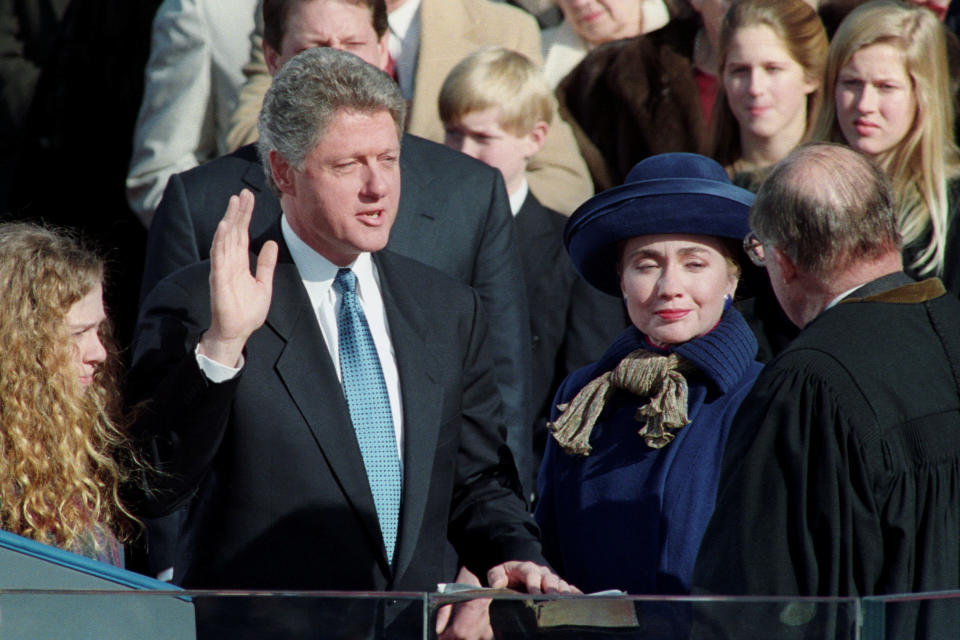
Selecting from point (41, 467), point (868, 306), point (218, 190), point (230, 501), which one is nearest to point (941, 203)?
point (868, 306)

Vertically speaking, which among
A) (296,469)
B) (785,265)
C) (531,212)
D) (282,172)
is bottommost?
(296,469)

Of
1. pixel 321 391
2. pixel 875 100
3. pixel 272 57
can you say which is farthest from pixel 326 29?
pixel 875 100

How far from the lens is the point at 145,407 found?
2980 mm

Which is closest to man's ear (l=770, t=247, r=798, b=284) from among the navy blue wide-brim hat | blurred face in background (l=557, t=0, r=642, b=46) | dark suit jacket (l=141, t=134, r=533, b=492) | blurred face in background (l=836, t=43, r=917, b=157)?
the navy blue wide-brim hat

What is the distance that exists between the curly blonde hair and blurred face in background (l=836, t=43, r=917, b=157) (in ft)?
8.33

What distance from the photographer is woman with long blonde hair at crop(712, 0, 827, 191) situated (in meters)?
4.79

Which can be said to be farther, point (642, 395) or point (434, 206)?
point (434, 206)

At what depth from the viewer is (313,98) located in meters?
3.23

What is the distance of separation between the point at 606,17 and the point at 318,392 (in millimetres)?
2842

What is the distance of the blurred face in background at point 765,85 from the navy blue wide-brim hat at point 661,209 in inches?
43.6

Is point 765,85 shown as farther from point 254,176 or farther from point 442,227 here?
point 254,176

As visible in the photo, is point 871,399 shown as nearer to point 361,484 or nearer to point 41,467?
point 361,484

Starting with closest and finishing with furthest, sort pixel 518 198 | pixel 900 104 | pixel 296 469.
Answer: pixel 296 469 < pixel 900 104 < pixel 518 198

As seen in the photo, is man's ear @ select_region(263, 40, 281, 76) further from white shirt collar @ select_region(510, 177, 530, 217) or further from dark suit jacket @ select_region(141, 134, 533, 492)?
white shirt collar @ select_region(510, 177, 530, 217)
